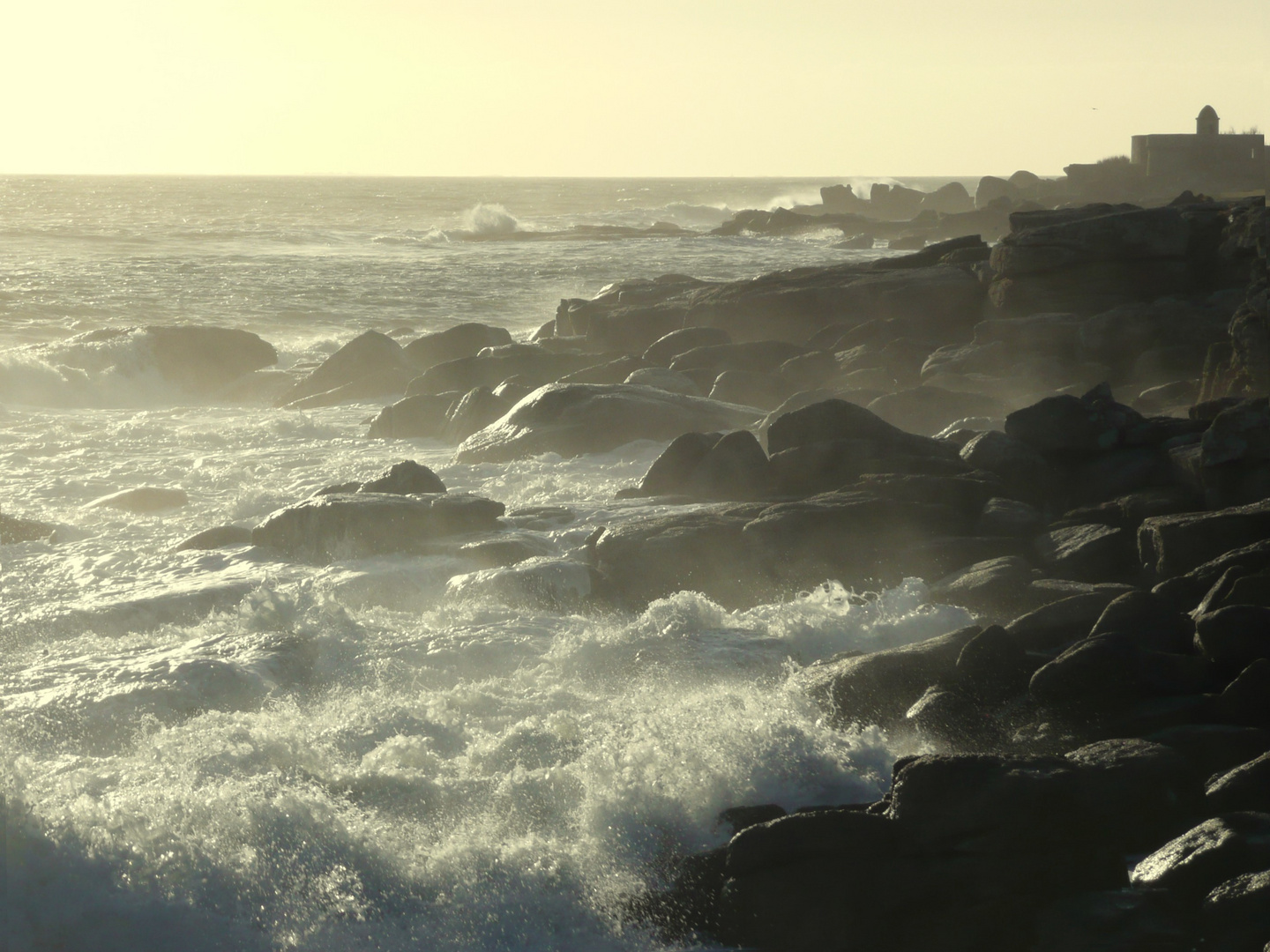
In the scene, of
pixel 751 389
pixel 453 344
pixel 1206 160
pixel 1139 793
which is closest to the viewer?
pixel 1139 793

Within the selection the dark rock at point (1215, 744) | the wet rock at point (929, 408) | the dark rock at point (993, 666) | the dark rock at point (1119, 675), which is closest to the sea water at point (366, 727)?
the dark rock at point (993, 666)

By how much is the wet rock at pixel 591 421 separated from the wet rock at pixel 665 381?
4.06ft

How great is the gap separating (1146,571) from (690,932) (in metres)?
4.98

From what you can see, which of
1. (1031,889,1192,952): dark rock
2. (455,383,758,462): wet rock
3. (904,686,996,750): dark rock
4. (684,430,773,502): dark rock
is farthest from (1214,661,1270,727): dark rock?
(455,383,758,462): wet rock

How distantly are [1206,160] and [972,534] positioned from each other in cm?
4433

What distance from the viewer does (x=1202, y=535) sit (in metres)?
8.01

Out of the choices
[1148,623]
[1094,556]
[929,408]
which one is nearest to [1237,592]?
[1148,623]

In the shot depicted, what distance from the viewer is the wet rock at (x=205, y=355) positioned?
74.1 ft

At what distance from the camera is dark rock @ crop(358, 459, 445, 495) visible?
37.0 feet

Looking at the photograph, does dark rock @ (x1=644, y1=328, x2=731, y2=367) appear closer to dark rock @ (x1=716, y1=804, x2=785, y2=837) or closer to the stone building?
dark rock @ (x1=716, y1=804, x2=785, y2=837)

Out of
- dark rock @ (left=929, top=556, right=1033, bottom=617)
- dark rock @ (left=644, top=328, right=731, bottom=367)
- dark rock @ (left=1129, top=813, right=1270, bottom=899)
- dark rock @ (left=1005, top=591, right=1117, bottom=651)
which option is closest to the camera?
dark rock @ (left=1129, top=813, right=1270, bottom=899)

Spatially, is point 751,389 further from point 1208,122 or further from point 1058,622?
point 1208,122

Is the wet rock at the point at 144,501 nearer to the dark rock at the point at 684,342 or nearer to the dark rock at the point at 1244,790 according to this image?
the dark rock at the point at 684,342

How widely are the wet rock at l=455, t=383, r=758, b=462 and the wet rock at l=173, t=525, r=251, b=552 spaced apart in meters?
3.70
